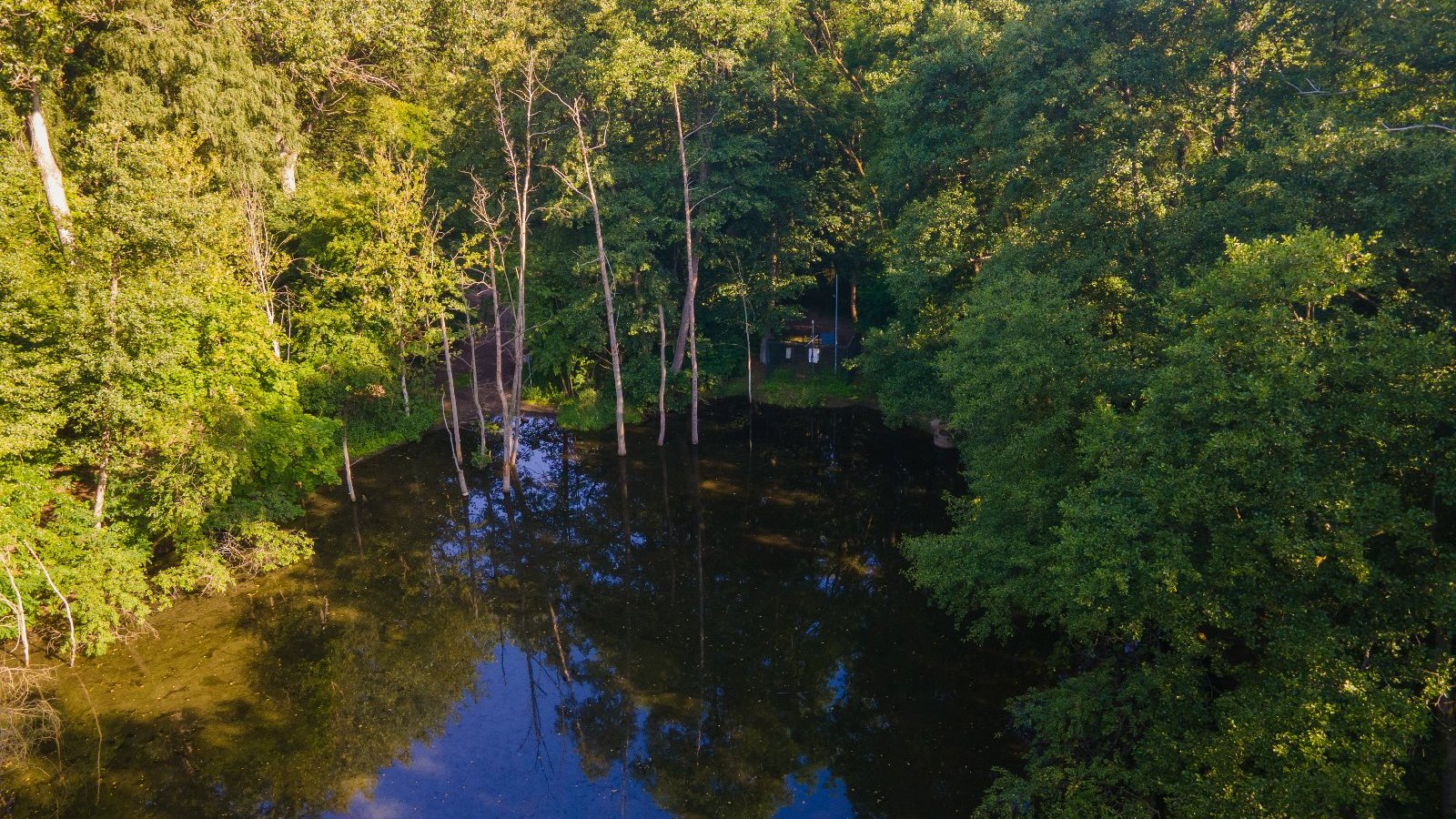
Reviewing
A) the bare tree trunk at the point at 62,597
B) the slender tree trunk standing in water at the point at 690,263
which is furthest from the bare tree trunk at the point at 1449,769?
the slender tree trunk standing in water at the point at 690,263

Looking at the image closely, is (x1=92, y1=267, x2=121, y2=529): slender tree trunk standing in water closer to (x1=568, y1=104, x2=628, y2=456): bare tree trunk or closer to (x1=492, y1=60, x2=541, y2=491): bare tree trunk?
(x1=492, y1=60, x2=541, y2=491): bare tree trunk

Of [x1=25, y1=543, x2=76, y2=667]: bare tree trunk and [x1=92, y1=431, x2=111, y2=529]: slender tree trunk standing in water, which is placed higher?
[x1=92, y1=431, x2=111, y2=529]: slender tree trunk standing in water

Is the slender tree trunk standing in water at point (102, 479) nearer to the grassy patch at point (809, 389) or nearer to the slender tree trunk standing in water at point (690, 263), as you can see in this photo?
the slender tree trunk standing in water at point (690, 263)

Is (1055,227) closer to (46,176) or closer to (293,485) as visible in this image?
(293,485)

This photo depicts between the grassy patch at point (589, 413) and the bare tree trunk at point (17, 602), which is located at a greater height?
the bare tree trunk at point (17, 602)

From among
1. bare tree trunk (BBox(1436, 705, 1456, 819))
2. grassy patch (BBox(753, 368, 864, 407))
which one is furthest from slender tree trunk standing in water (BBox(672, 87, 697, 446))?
bare tree trunk (BBox(1436, 705, 1456, 819))
